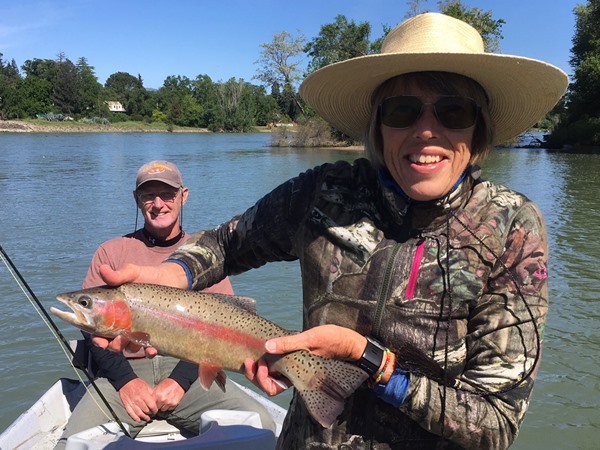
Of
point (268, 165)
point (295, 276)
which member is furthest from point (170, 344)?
point (268, 165)

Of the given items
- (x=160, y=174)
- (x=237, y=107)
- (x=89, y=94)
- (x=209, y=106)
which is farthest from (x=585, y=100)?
(x=89, y=94)

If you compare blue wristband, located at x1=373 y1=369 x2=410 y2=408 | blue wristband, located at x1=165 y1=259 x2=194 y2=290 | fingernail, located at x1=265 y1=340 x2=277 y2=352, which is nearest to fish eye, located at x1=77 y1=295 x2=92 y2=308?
blue wristband, located at x1=165 y1=259 x2=194 y2=290

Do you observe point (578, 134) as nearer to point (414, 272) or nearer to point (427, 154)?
point (427, 154)

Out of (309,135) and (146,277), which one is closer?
(146,277)

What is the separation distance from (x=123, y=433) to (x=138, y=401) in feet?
1.04

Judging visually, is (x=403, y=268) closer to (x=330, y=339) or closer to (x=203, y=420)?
(x=330, y=339)

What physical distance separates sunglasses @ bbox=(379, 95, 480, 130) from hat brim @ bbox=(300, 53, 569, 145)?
0.13 metres

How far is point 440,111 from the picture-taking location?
2361 millimetres

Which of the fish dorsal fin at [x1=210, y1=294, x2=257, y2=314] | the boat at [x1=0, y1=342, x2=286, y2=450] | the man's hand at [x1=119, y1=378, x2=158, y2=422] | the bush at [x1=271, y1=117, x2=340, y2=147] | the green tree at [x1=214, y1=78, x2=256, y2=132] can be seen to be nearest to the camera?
the fish dorsal fin at [x1=210, y1=294, x2=257, y2=314]

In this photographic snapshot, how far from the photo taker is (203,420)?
4.64 metres

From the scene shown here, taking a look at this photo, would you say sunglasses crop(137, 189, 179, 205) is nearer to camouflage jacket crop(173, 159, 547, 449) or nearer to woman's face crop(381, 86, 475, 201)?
camouflage jacket crop(173, 159, 547, 449)

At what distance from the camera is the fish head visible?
111 inches

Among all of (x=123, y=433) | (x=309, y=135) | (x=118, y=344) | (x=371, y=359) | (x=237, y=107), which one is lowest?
(x=123, y=433)

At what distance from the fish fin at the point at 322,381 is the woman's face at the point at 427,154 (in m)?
0.79
